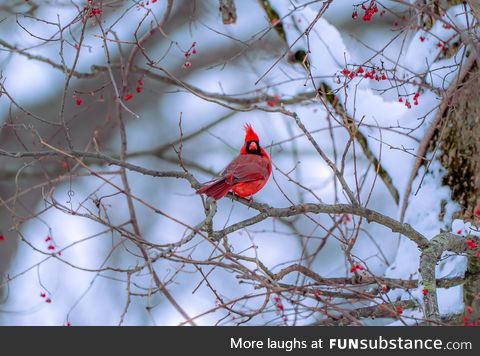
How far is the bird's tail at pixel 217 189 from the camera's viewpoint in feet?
12.2

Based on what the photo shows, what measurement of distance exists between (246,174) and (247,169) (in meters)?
0.06

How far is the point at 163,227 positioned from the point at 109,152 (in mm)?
2480

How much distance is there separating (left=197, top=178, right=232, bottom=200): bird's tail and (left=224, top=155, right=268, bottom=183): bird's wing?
0.55ft

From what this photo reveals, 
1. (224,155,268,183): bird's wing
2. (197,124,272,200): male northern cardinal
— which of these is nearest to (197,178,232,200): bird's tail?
(197,124,272,200): male northern cardinal

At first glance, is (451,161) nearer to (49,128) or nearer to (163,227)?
(49,128)

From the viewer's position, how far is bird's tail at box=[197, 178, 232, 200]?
3732mm

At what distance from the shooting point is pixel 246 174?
4.29m

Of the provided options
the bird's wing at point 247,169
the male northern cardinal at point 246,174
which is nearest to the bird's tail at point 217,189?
the male northern cardinal at point 246,174
